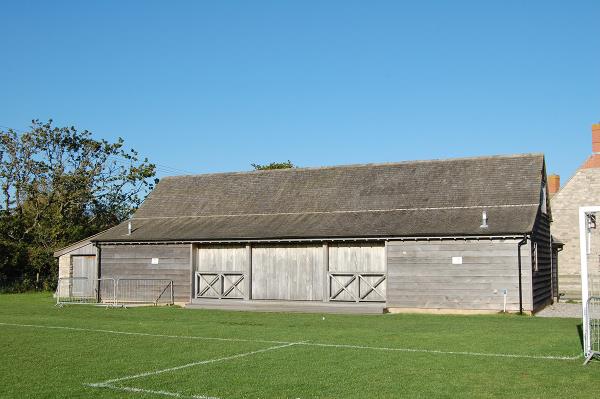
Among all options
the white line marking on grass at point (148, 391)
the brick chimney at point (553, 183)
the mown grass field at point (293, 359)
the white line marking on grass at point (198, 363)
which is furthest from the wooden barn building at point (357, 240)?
the brick chimney at point (553, 183)

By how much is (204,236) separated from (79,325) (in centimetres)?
905

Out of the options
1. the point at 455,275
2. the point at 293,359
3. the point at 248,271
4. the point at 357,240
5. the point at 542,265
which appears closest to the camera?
the point at 293,359

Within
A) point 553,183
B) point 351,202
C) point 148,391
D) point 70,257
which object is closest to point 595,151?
point 553,183

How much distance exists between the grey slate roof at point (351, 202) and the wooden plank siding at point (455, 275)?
648 millimetres

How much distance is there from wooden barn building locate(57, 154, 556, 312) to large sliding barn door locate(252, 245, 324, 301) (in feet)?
0.13

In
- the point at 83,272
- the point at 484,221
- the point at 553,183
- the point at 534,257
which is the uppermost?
the point at 553,183

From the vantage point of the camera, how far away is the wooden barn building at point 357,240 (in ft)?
76.8

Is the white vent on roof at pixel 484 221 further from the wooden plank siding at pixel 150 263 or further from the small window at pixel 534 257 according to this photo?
the wooden plank siding at pixel 150 263

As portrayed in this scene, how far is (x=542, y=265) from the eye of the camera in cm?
2661

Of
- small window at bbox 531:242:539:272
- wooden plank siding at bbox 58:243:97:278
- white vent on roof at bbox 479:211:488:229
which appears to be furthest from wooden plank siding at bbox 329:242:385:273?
wooden plank siding at bbox 58:243:97:278

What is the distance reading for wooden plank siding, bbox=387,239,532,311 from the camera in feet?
75.2

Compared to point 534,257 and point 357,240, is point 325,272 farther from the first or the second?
point 534,257

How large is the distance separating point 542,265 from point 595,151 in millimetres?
16347

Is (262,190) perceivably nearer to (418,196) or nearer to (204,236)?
(204,236)
